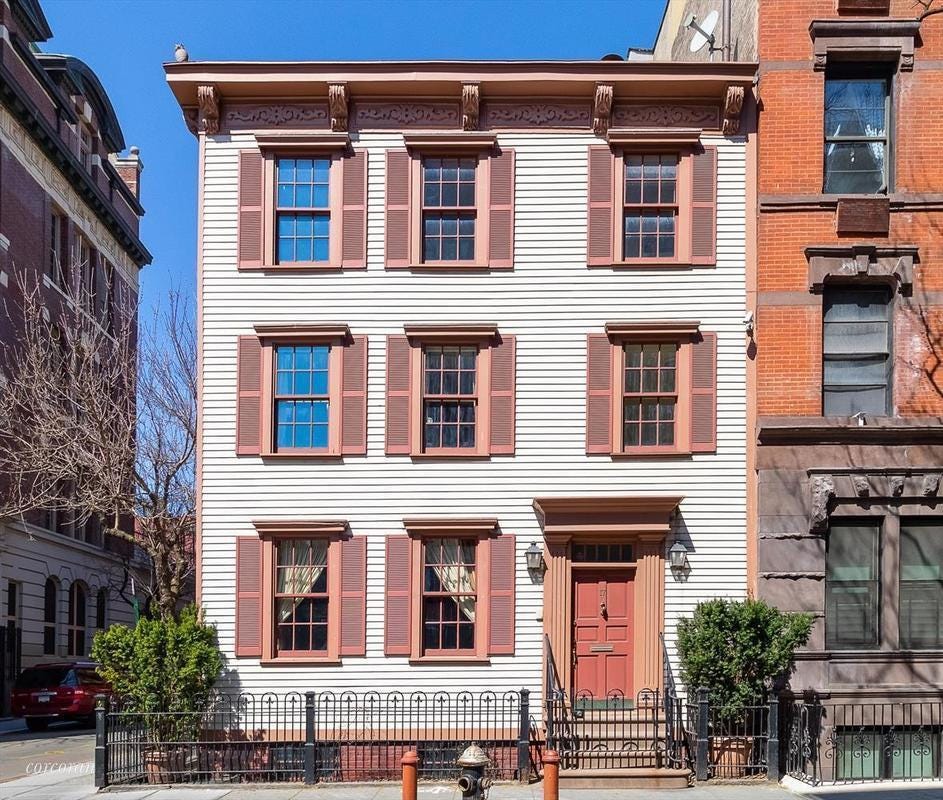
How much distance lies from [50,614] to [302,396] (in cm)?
2293

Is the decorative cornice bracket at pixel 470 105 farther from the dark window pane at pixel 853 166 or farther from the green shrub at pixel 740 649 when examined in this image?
the green shrub at pixel 740 649

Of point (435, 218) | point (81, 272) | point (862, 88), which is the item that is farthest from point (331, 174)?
point (81, 272)

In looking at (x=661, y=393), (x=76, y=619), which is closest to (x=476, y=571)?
(x=661, y=393)

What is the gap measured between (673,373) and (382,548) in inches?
214

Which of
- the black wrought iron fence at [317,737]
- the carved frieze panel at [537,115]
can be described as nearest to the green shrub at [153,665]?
the black wrought iron fence at [317,737]

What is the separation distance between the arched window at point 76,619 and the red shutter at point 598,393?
26798 mm

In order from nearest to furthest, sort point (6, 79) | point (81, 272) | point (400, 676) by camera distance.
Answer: point (400, 676) < point (6, 79) < point (81, 272)

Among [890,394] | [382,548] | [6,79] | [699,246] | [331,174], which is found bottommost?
[382,548]

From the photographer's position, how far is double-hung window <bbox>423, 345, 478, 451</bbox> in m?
16.6

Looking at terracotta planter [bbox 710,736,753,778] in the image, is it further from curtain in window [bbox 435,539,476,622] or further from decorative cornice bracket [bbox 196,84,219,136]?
decorative cornice bracket [bbox 196,84,219,136]

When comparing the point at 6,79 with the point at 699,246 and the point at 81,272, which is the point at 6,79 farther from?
the point at 699,246

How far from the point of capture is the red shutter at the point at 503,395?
1633 cm

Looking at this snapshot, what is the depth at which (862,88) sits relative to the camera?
1659 centimetres

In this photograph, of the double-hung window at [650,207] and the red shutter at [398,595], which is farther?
the double-hung window at [650,207]
